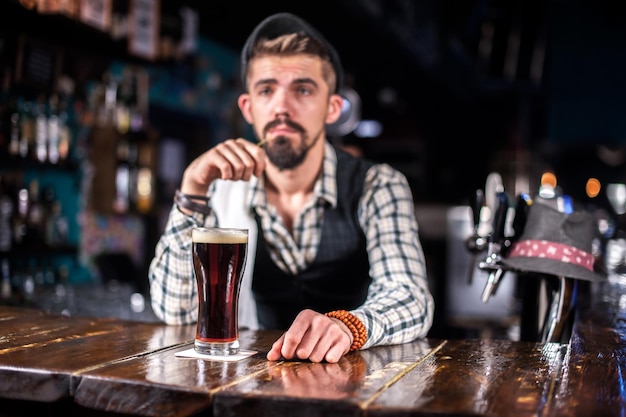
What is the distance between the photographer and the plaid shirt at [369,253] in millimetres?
1807

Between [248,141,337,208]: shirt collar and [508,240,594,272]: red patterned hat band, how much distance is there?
23.6 inches

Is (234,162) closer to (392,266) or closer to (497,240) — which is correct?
(392,266)

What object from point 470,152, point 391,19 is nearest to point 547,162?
point 470,152

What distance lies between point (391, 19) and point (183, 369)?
15.9ft

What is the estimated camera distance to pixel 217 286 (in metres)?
1.49

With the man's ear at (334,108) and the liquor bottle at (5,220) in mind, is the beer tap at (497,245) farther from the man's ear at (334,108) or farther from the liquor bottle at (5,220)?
the liquor bottle at (5,220)

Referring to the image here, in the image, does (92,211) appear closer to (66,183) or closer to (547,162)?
(66,183)

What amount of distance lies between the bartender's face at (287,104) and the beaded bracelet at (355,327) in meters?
0.73

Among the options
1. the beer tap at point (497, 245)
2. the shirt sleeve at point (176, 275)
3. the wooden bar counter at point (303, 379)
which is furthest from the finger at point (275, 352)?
the beer tap at point (497, 245)

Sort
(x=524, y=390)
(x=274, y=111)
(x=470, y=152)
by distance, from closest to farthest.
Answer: (x=524, y=390) < (x=274, y=111) < (x=470, y=152)

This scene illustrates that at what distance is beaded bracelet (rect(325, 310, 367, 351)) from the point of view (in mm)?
1541

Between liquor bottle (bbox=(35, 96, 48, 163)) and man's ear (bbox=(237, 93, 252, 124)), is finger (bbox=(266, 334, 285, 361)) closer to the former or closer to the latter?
man's ear (bbox=(237, 93, 252, 124))

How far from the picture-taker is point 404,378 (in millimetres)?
1272

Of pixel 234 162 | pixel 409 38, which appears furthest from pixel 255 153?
pixel 409 38
